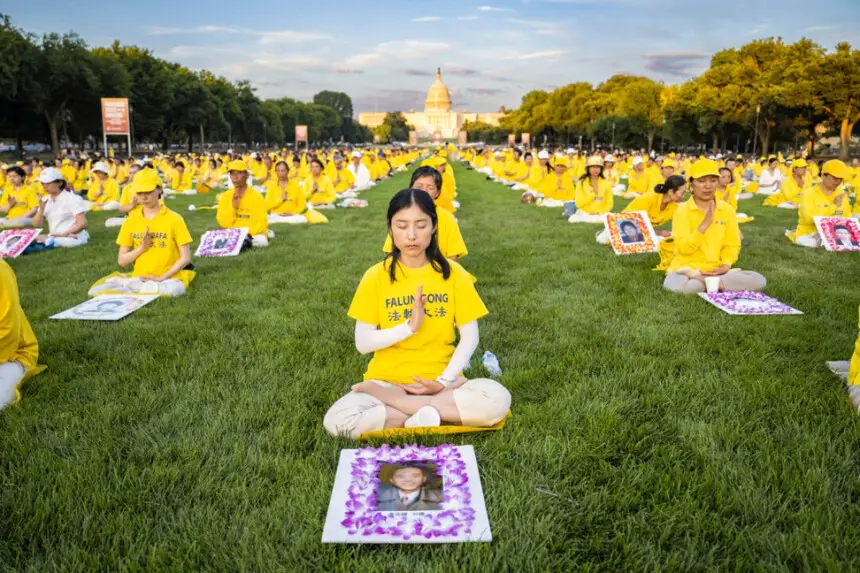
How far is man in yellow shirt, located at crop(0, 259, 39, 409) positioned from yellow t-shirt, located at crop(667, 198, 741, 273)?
224 inches

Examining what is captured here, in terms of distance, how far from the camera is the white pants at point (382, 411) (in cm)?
318

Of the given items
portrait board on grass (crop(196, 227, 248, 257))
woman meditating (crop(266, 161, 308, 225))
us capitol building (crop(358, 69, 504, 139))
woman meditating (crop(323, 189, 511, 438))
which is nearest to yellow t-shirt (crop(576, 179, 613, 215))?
woman meditating (crop(266, 161, 308, 225))

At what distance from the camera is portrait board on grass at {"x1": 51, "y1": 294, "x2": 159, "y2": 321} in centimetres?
542

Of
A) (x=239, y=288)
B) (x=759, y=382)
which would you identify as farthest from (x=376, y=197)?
(x=759, y=382)

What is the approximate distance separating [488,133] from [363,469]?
12640 cm

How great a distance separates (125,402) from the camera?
3703 mm

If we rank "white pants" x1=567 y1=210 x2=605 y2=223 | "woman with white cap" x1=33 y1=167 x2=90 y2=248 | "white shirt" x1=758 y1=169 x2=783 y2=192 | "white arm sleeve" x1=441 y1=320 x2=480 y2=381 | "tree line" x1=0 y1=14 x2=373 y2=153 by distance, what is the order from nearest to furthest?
"white arm sleeve" x1=441 y1=320 x2=480 y2=381, "woman with white cap" x1=33 y1=167 x2=90 y2=248, "white pants" x1=567 y1=210 x2=605 y2=223, "white shirt" x1=758 y1=169 x2=783 y2=192, "tree line" x1=0 y1=14 x2=373 y2=153

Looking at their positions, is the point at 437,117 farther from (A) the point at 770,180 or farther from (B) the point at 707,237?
(B) the point at 707,237

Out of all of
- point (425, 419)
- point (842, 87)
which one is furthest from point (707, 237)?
point (842, 87)

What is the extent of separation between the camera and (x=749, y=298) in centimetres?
583

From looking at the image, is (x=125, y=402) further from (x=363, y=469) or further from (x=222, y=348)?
(x=363, y=469)

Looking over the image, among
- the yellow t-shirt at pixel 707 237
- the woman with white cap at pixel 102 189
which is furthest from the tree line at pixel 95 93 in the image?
the yellow t-shirt at pixel 707 237

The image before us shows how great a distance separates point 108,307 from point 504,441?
4.16 metres

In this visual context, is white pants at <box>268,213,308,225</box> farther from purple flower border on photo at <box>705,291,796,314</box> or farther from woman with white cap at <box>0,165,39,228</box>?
purple flower border on photo at <box>705,291,796,314</box>
